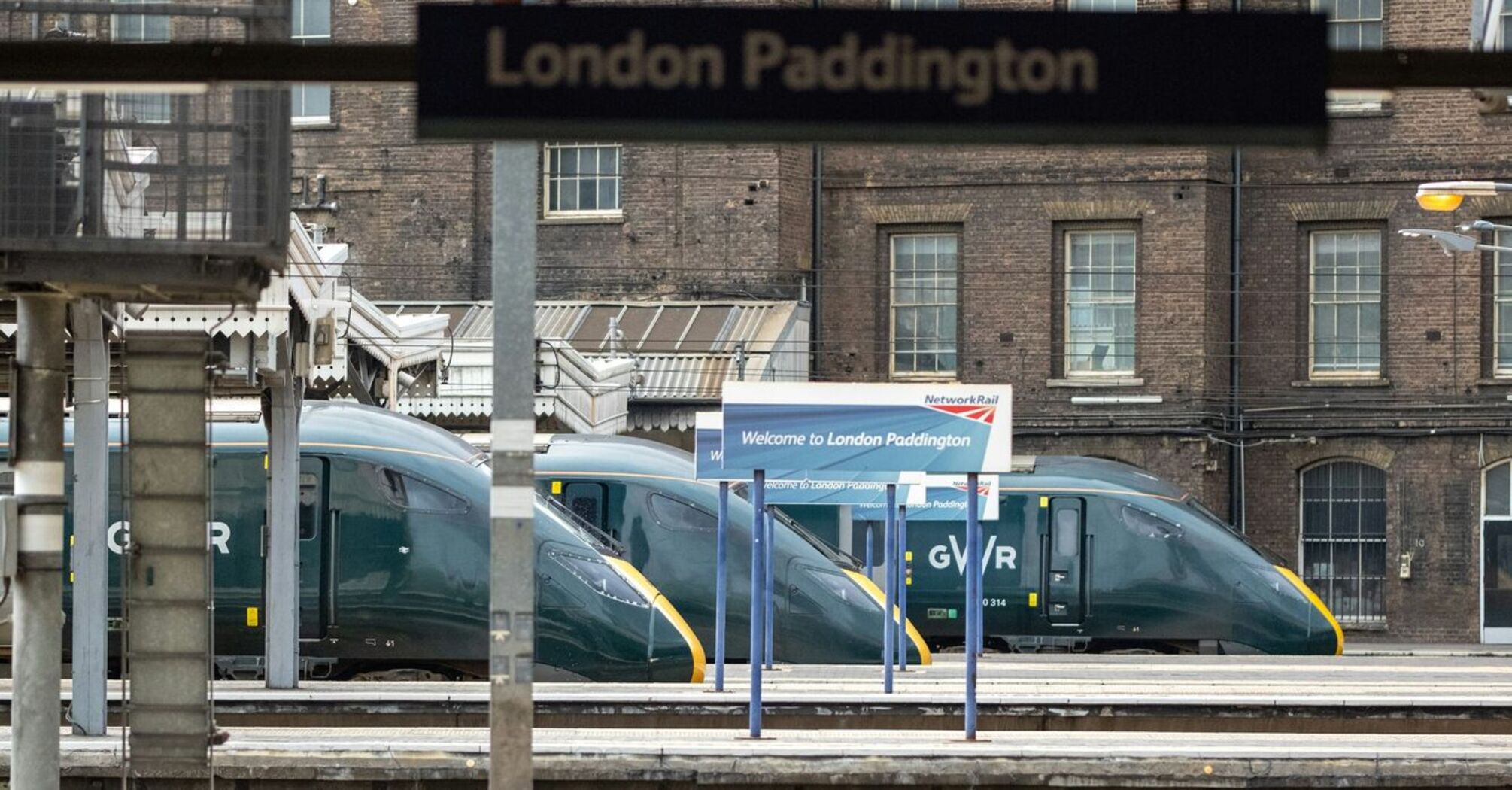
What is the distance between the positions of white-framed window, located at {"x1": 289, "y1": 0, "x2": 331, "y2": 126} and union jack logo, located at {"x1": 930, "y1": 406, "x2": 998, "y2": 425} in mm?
26170

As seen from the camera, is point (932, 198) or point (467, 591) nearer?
point (467, 591)

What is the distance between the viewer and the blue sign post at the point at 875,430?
15.4 meters

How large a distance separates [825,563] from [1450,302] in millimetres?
18603

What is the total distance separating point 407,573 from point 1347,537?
71.1ft

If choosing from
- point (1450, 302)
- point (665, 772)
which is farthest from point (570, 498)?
point (1450, 302)

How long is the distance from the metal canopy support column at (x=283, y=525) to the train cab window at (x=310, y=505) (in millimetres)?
2930

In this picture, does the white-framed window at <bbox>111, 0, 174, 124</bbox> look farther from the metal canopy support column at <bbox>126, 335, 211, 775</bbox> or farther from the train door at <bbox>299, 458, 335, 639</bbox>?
the train door at <bbox>299, 458, 335, 639</bbox>

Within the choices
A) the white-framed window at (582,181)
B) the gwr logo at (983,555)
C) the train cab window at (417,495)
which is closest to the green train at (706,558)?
the train cab window at (417,495)

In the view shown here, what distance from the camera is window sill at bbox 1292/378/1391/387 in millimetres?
38312

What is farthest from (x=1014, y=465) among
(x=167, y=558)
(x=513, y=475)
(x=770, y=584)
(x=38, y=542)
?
(x=167, y=558)

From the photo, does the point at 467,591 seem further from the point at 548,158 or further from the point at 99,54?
the point at 548,158

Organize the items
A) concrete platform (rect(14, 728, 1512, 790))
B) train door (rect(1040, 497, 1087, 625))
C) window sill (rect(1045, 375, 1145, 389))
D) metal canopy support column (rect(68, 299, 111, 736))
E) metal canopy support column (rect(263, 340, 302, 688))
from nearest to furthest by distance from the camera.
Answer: concrete platform (rect(14, 728, 1512, 790)), metal canopy support column (rect(68, 299, 111, 736)), metal canopy support column (rect(263, 340, 302, 688)), train door (rect(1040, 497, 1087, 625)), window sill (rect(1045, 375, 1145, 389))

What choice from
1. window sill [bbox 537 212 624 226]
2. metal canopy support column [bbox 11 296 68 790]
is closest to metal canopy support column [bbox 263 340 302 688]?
metal canopy support column [bbox 11 296 68 790]

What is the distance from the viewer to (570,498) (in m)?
23.7
